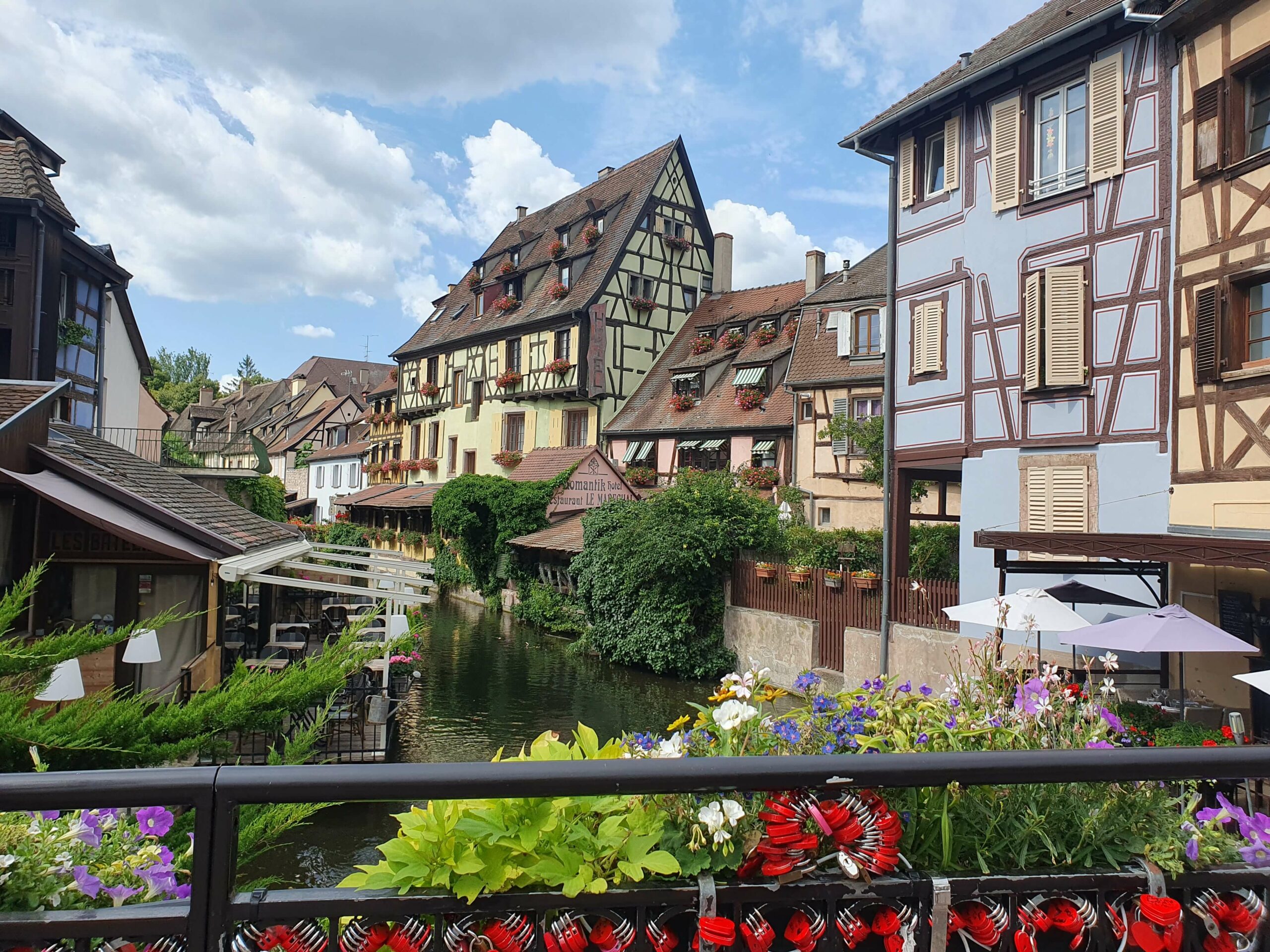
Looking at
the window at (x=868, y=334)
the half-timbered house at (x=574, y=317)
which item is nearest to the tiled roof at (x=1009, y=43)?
the window at (x=868, y=334)

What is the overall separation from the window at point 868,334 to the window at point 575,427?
1132 centimetres

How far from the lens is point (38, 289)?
70.1 ft

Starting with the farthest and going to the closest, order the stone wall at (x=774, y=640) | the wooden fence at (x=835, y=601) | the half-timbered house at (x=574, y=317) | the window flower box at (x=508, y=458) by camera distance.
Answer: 1. the window flower box at (x=508, y=458)
2. the half-timbered house at (x=574, y=317)
3. the stone wall at (x=774, y=640)
4. the wooden fence at (x=835, y=601)

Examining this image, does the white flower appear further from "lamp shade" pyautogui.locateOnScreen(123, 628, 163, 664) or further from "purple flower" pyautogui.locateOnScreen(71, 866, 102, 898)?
"lamp shade" pyautogui.locateOnScreen(123, 628, 163, 664)

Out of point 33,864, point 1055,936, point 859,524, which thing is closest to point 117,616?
point 33,864

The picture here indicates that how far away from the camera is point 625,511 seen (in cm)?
1991

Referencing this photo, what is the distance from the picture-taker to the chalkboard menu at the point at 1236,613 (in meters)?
9.86

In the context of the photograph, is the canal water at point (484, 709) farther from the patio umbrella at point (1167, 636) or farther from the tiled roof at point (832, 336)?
the tiled roof at point (832, 336)

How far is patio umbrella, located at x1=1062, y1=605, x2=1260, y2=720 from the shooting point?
26.1 feet

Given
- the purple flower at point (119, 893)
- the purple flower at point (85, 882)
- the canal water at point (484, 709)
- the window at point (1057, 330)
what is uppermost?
the window at point (1057, 330)

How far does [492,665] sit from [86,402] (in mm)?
15867

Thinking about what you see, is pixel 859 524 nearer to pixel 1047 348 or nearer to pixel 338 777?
pixel 1047 348

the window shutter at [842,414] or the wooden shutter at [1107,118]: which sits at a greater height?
the wooden shutter at [1107,118]

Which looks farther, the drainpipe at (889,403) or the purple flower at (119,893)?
the drainpipe at (889,403)
